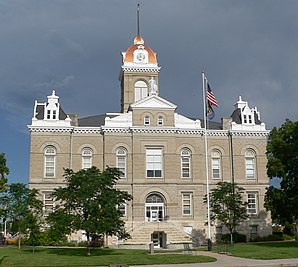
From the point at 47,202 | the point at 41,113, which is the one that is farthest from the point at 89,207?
the point at 41,113

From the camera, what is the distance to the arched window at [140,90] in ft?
203

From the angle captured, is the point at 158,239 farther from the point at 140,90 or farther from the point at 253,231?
the point at 140,90

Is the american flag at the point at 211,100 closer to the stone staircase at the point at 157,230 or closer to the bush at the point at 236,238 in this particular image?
the stone staircase at the point at 157,230

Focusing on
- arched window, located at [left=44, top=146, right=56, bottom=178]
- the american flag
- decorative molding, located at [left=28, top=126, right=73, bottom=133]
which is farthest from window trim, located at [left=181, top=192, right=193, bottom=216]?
decorative molding, located at [left=28, top=126, right=73, bottom=133]

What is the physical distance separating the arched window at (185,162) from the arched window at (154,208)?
4.00m

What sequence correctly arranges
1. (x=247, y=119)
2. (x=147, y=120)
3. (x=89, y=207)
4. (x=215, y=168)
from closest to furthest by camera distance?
(x=89, y=207) < (x=147, y=120) < (x=215, y=168) < (x=247, y=119)

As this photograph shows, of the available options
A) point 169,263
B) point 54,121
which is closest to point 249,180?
point 54,121

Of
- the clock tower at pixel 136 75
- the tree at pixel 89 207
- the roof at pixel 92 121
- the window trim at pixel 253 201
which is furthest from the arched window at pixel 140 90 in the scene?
the tree at pixel 89 207

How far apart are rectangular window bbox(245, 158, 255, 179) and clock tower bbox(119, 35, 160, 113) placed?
16805mm

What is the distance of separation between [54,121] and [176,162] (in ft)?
47.8

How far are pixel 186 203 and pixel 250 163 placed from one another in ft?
30.9

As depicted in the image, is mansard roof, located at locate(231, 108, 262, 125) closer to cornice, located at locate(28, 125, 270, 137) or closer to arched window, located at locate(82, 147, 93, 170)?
cornice, located at locate(28, 125, 270, 137)

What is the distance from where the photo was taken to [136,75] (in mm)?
62219

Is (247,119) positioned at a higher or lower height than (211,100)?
higher
